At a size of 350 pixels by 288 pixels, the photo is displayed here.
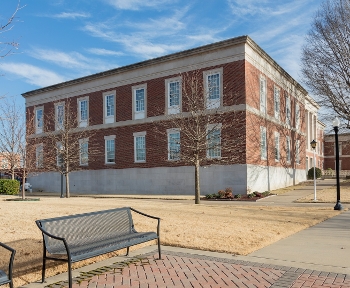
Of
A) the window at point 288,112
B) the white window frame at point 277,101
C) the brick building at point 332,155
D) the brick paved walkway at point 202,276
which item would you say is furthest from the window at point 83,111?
the brick building at point 332,155

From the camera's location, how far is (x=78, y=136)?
35188mm

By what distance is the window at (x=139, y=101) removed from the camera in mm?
31203

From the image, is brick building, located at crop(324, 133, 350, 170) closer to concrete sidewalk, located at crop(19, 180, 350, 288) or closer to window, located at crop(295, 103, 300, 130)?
window, located at crop(295, 103, 300, 130)

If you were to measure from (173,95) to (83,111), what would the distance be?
10682 millimetres

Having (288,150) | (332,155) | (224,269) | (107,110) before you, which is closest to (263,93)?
(288,150)

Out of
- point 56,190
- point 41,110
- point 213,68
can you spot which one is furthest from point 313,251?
point 41,110

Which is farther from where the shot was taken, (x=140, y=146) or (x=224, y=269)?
(x=140, y=146)

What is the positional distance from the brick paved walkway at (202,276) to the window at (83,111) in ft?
98.0

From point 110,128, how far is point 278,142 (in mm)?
14531

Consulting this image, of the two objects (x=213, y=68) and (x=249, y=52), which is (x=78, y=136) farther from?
(x=249, y=52)

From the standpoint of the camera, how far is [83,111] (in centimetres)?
3588

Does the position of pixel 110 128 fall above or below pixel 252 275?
above

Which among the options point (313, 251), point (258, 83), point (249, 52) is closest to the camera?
point (313, 251)

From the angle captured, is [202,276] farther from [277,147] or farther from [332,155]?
[332,155]
